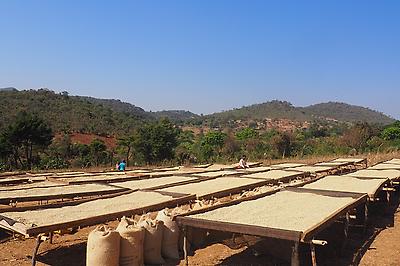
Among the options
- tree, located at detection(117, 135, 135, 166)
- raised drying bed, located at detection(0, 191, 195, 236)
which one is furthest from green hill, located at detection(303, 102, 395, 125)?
raised drying bed, located at detection(0, 191, 195, 236)

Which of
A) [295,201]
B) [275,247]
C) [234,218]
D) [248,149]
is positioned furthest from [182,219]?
[248,149]

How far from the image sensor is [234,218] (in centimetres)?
539

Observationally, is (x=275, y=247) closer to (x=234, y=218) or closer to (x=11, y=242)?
(x=234, y=218)

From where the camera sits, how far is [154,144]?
24438mm

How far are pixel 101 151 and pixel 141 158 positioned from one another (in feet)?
8.24

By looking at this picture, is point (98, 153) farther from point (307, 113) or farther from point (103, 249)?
point (307, 113)

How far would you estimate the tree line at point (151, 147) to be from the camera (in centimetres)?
2048

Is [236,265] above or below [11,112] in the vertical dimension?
below

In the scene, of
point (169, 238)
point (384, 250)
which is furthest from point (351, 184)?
point (169, 238)

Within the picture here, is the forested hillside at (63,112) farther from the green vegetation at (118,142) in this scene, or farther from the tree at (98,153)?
the tree at (98,153)

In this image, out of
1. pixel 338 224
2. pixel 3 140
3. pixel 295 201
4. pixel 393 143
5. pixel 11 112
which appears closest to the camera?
pixel 295 201

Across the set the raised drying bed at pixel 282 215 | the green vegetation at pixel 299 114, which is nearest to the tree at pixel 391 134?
the raised drying bed at pixel 282 215

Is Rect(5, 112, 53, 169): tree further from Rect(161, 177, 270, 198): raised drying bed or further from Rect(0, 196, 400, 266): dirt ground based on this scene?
Rect(0, 196, 400, 266): dirt ground

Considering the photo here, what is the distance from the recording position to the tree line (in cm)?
2048
